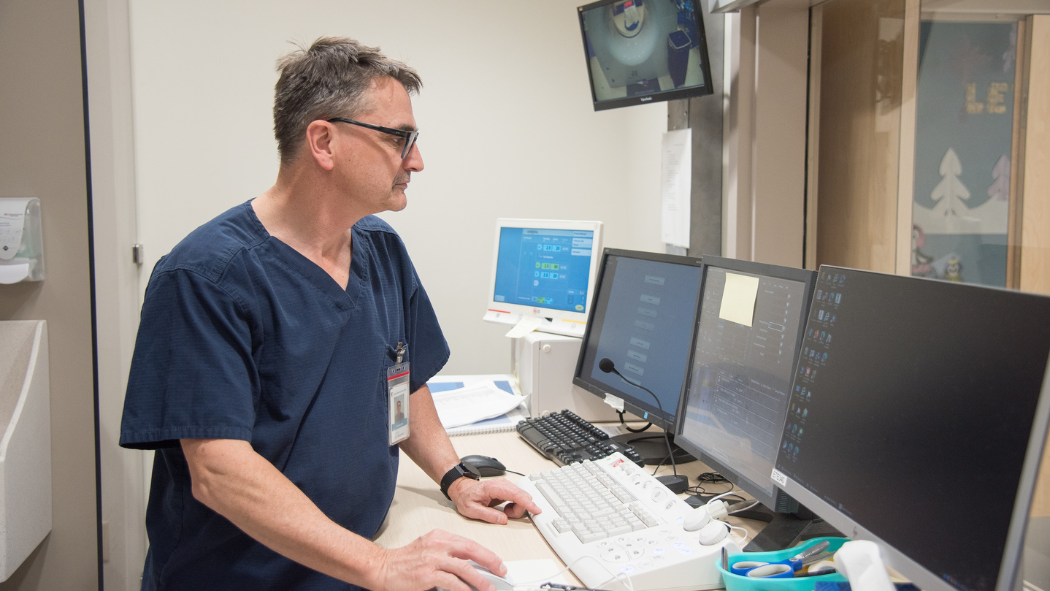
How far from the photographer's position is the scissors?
861mm

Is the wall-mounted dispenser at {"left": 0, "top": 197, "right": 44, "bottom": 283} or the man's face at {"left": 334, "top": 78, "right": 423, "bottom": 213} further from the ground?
the man's face at {"left": 334, "top": 78, "right": 423, "bottom": 213}

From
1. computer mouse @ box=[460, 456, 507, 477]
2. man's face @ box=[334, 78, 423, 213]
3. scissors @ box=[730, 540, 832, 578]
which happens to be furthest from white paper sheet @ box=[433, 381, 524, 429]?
scissors @ box=[730, 540, 832, 578]

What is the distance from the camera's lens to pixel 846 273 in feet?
2.90

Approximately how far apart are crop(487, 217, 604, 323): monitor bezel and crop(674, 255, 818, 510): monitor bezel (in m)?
0.54

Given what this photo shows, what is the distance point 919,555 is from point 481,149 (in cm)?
273

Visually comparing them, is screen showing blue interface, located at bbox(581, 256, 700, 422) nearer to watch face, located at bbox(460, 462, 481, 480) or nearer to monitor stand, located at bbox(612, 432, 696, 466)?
monitor stand, located at bbox(612, 432, 696, 466)

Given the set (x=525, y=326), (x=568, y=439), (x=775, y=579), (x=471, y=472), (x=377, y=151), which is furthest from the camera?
(x=525, y=326)

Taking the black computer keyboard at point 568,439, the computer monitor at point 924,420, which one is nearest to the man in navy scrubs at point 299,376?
the black computer keyboard at point 568,439

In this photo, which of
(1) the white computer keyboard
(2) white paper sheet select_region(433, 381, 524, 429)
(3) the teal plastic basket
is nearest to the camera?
(3) the teal plastic basket

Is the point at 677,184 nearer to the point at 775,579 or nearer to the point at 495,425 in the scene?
the point at 495,425

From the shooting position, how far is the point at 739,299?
1171 mm

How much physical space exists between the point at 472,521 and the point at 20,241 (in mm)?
1472

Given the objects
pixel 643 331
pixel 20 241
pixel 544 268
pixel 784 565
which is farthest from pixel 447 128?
pixel 784 565

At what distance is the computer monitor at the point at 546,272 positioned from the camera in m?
2.00
